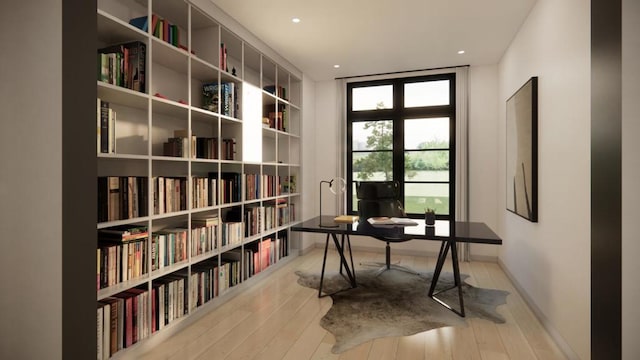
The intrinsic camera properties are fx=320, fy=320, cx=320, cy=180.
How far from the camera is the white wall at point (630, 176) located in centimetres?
94

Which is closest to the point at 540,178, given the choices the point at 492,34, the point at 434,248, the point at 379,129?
the point at 492,34

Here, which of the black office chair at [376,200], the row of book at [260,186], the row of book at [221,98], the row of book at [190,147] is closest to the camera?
the row of book at [190,147]

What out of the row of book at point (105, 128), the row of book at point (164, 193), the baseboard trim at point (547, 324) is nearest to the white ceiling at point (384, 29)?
the row of book at point (105, 128)

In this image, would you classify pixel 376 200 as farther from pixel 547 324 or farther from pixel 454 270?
pixel 547 324

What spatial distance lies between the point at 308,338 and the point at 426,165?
3289mm

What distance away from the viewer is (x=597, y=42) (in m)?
1.08

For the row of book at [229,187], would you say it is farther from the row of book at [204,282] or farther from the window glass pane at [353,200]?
the window glass pane at [353,200]

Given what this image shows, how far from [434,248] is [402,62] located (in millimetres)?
2687

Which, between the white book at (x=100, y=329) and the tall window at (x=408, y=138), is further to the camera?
the tall window at (x=408, y=138)

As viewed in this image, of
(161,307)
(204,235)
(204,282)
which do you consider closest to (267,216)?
(204,235)

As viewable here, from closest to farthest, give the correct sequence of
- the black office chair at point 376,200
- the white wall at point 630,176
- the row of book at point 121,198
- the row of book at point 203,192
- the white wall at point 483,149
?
the white wall at point 630,176 < the row of book at point 121,198 < the row of book at point 203,192 < the black office chair at point 376,200 < the white wall at point 483,149

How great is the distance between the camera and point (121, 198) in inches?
81.9

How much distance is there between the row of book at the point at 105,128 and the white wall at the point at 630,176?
2392 millimetres

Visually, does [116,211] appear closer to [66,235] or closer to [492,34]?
[66,235]
